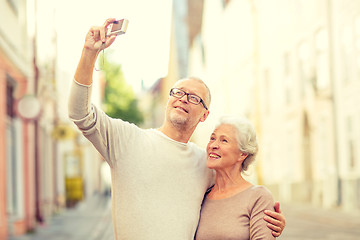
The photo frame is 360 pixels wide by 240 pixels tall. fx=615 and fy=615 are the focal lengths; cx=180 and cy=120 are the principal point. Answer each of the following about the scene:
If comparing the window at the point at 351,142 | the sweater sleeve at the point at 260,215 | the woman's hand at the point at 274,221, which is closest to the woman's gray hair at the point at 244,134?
the sweater sleeve at the point at 260,215

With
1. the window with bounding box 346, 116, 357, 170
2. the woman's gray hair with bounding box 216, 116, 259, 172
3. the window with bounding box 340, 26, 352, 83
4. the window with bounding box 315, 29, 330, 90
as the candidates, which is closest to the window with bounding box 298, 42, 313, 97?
the window with bounding box 315, 29, 330, 90

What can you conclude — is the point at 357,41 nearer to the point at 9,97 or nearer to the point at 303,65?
the point at 303,65

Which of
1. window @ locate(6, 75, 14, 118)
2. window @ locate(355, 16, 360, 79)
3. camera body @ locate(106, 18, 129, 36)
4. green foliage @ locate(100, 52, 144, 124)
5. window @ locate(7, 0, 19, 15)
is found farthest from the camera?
green foliage @ locate(100, 52, 144, 124)

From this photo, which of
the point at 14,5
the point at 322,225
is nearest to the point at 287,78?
the point at 322,225

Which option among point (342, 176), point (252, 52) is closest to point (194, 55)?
point (252, 52)

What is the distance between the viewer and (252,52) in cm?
2814

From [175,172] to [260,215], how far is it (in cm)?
53

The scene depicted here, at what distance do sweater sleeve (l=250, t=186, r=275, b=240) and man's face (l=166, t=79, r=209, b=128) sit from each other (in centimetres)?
57

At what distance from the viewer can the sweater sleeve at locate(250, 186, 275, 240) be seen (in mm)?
3326

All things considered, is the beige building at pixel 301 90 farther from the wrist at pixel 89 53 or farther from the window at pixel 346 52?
the wrist at pixel 89 53

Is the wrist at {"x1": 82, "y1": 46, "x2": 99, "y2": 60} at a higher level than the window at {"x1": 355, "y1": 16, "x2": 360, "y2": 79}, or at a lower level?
lower

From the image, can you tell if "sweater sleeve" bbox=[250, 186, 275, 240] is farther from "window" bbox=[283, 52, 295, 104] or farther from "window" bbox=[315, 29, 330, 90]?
"window" bbox=[283, 52, 295, 104]

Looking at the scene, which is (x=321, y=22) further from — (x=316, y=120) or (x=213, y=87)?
(x=213, y=87)

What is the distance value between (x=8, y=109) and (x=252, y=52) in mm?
16635
